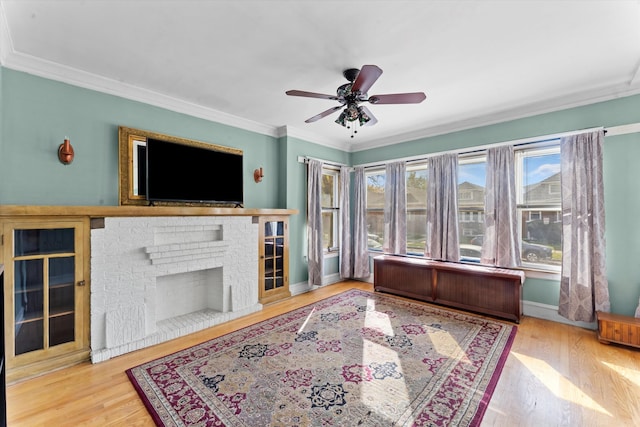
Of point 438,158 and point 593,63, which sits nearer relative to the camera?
point 593,63

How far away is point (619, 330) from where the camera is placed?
2.82 m

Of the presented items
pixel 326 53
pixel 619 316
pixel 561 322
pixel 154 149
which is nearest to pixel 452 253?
pixel 561 322

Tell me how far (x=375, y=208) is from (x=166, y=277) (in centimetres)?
377

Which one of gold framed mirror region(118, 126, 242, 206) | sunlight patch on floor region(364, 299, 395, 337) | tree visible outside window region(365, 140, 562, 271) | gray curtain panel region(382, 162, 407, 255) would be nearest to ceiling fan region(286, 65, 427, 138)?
gold framed mirror region(118, 126, 242, 206)

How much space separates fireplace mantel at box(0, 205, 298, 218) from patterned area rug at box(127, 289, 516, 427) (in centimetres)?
145

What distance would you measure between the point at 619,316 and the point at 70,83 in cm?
616

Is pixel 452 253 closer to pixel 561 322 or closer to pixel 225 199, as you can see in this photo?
pixel 561 322

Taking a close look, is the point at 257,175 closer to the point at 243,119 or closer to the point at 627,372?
the point at 243,119

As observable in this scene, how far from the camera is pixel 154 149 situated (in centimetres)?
318

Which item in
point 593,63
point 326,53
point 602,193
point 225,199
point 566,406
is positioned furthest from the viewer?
point 225,199

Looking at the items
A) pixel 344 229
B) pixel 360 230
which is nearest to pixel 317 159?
pixel 344 229

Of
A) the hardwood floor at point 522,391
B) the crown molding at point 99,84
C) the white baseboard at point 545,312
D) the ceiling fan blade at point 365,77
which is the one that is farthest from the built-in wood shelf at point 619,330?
the crown molding at point 99,84

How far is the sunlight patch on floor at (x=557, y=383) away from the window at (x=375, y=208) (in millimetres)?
3103

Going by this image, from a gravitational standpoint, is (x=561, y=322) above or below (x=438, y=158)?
below
